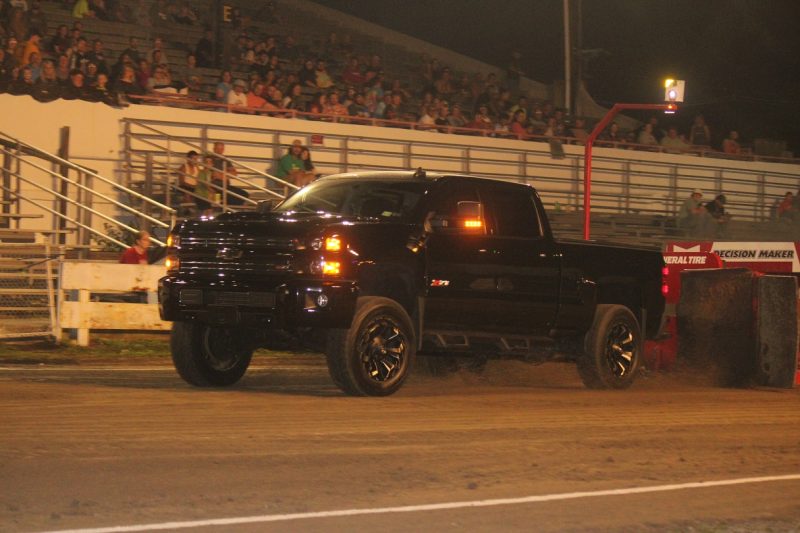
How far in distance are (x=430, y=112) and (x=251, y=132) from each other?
571cm

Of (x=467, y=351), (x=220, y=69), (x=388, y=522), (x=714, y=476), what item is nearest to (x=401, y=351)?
(x=467, y=351)

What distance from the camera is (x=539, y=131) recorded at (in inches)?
1249

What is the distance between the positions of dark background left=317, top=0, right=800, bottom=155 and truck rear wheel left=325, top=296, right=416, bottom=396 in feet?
105

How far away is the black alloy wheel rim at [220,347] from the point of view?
11.3m

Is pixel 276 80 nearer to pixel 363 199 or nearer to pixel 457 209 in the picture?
pixel 363 199

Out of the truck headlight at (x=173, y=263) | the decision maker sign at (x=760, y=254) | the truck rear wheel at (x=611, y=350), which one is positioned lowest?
the truck rear wheel at (x=611, y=350)

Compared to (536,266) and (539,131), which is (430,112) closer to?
(539,131)

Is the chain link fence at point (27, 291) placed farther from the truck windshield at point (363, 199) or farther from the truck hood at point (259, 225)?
the truck hood at point (259, 225)

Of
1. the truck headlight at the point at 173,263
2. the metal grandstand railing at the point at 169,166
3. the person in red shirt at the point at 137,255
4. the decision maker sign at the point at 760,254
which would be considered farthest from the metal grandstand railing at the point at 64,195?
the truck headlight at the point at 173,263

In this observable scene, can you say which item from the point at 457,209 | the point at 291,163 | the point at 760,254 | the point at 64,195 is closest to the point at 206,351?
the point at 457,209

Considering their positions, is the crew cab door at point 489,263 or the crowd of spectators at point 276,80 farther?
the crowd of spectators at point 276,80

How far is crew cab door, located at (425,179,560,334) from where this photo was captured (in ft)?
36.7

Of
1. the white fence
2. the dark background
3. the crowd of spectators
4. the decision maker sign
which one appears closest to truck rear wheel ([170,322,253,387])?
the white fence

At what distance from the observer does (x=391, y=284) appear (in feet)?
36.4
